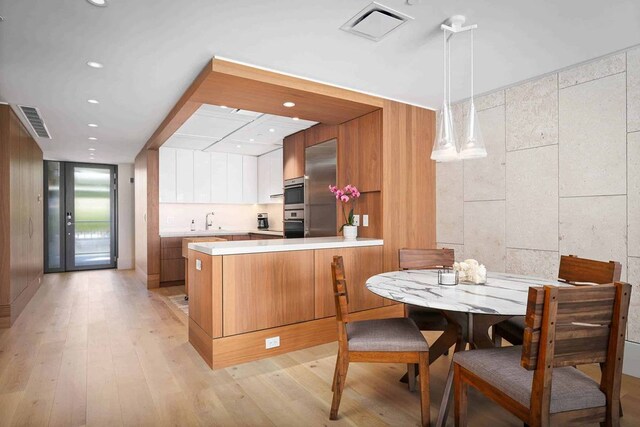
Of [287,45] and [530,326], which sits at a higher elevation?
[287,45]

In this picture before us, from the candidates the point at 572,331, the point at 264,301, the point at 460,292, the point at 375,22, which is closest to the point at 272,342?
the point at 264,301

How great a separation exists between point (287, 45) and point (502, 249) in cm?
267

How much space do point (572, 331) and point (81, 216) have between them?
8996 mm

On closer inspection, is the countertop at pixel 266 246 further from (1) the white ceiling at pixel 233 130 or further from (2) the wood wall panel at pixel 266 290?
(1) the white ceiling at pixel 233 130

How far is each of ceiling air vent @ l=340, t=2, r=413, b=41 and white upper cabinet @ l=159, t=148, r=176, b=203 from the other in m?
4.97

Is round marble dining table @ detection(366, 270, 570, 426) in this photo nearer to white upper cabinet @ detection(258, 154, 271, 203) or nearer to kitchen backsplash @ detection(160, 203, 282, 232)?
white upper cabinet @ detection(258, 154, 271, 203)

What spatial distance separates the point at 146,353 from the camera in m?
3.13

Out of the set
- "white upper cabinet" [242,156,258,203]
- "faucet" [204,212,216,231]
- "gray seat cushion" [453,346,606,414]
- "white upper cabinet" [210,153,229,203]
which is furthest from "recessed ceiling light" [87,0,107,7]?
"faucet" [204,212,216,231]

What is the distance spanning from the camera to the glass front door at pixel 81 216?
7.68 metres

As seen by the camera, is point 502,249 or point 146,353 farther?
point 502,249

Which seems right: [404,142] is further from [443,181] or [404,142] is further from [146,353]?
[146,353]

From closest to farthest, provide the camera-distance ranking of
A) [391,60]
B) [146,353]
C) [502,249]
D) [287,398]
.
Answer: [287,398]
[391,60]
[146,353]
[502,249]

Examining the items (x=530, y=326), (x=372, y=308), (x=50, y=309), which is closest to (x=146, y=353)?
(x=372, y=308)

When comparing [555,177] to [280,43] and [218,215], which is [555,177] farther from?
[218,215]
